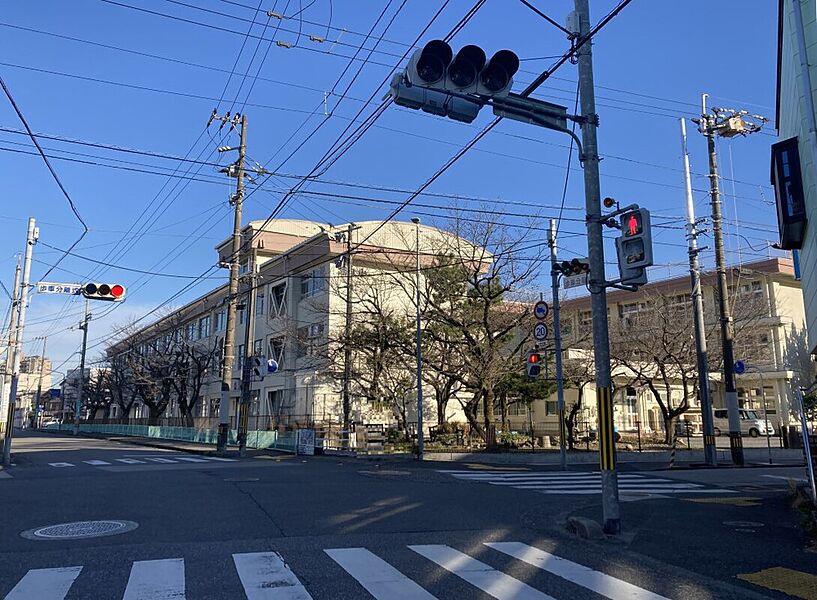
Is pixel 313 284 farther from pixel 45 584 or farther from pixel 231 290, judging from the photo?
pixel 45 584

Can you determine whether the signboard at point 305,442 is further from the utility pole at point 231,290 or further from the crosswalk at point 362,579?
the crosswalk at point 362,579

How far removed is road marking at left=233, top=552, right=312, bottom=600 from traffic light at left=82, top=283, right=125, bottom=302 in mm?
14850

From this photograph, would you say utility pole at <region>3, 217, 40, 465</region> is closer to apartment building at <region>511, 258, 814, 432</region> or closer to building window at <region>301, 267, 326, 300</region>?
building window at <region>301, 267, 326, 300</region>

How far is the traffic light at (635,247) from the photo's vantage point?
8977 mm

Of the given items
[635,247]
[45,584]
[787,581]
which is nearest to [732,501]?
[787,581]

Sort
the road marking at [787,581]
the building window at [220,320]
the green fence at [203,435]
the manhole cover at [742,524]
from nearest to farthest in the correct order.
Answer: the road marking at [787,581], the manhole cover at [742,524], the green fence at [203,435], the building window at [220,320]

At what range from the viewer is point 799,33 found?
36.0 ft

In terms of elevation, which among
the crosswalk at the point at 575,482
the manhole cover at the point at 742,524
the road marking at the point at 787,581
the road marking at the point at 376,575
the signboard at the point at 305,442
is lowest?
the crosswalk at the point at 575,482

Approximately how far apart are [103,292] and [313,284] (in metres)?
23.2

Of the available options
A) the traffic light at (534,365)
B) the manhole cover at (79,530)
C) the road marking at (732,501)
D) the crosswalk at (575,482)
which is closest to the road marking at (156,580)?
the manhole cover at (79,530)

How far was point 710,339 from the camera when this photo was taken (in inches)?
1393

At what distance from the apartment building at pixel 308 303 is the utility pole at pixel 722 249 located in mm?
12306

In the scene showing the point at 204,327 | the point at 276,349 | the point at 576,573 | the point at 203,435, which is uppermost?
the point at 204,327

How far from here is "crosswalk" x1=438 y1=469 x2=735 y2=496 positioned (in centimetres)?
1496
